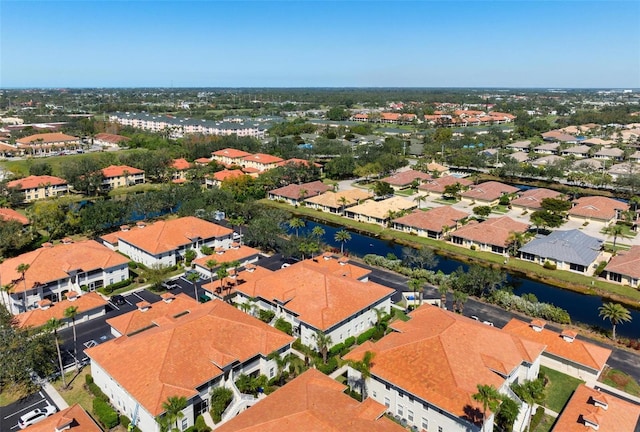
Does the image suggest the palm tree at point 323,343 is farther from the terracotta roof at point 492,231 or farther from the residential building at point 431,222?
the residential building at point 431,222

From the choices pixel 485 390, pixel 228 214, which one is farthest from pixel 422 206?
pixel 485 390

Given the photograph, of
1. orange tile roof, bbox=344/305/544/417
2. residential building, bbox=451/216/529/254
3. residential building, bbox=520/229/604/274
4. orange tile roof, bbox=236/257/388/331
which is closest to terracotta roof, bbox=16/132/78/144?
orange tile roof, bbox=236/257/388/331

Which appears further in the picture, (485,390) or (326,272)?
(326,272)

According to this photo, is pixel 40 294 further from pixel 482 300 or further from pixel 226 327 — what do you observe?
pixel 482 300

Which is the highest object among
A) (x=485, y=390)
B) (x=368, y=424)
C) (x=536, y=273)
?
(x=485, y=390)

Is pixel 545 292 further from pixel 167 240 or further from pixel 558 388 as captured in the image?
pixel 167 240

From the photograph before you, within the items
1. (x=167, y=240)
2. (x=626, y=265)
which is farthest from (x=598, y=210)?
(x=167, y=240)

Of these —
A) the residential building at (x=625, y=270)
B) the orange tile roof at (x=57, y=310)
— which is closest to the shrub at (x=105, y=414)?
the orange tile roof at (x=57, y=310)

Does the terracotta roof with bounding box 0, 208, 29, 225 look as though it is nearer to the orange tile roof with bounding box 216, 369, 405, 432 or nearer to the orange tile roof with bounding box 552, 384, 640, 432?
the orange tile roof with bounding box 216, 369, 405, 432
